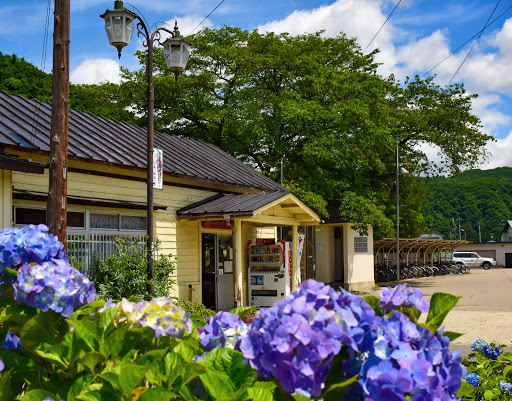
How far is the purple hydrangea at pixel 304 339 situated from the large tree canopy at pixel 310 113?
1797 cm

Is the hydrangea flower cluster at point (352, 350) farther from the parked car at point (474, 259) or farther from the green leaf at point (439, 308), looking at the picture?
the parked car at point (474, 259)

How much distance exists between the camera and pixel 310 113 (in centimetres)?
1984

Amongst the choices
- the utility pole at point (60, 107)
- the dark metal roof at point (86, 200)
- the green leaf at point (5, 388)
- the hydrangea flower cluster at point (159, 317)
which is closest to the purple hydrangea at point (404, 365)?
the hydrangea flower cluster at point (159, 317)

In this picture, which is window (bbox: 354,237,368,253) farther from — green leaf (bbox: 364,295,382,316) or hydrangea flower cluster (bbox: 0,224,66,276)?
green leaf (bbox: 364,295,382,316)

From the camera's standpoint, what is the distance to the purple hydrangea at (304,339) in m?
1.22

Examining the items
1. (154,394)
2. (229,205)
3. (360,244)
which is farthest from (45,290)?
(360,244)

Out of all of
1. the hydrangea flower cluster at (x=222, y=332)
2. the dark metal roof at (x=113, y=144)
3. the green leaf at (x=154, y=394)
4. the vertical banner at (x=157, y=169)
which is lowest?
the green leaf at (x=154, y=394)

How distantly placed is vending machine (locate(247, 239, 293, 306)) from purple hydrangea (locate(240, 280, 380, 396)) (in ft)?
44.4

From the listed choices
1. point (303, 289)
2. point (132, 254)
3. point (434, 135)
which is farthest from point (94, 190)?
point (434, 135)

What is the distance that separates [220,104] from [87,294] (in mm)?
22063

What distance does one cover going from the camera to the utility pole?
633 cm

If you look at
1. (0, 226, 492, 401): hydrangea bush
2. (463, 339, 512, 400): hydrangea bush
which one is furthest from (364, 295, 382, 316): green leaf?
(463, 339, 512, 400): hydrangea bush

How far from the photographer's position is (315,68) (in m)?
21.7

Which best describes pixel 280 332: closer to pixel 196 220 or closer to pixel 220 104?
pixel 196 220
